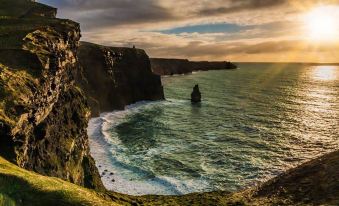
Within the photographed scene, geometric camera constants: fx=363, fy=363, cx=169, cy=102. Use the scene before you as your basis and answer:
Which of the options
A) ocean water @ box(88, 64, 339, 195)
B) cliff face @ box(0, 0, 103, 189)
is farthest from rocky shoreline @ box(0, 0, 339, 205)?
ocean water @ box(88, 64, 339, 195)

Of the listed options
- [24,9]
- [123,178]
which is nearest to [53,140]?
[123,178]

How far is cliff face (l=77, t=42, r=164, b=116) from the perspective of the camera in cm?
9944

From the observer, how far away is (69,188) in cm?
1970

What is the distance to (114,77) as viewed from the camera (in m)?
112

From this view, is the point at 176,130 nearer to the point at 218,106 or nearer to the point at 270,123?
the point at 270,123

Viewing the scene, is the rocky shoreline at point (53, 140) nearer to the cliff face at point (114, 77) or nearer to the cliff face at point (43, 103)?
the cliff face at point (43, 103)

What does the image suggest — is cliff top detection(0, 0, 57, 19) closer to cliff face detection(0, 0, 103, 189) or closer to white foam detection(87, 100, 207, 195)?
cliff face detection(0, 0, 103, 189)

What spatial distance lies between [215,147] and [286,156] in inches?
435

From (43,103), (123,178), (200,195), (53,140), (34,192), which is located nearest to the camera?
(34,192)

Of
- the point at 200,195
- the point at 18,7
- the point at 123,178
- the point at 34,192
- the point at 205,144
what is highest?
the point at 18,7

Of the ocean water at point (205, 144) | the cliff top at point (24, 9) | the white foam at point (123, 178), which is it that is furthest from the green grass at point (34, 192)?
the cliff top at point (24, 9)

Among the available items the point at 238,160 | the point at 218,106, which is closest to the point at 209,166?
the point at 238,160

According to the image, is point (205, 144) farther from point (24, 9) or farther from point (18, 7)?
point (18, 7)

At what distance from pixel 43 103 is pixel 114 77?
271 feet
